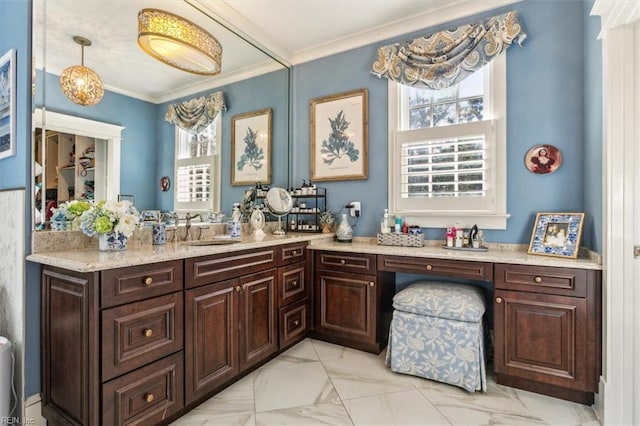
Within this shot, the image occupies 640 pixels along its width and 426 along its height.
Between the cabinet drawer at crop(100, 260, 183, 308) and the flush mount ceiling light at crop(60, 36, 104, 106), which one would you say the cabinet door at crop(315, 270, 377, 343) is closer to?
the cabinet drawer at crop(100, 260, 183, 308)

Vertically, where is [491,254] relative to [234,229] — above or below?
below

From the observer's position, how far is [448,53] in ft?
8.66

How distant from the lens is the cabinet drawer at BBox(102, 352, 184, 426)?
1.48 meters

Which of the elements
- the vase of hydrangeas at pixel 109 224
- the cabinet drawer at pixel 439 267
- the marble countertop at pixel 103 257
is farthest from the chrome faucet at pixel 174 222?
the cabinet drawer at pixel 439 267

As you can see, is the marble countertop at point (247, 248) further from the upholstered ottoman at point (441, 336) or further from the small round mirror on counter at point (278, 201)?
the small round mirror on counter at point (278, 201)

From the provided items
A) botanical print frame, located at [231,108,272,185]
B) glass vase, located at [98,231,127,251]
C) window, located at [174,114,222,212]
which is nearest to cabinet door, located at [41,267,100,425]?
glass vase, located at [98,231,127,251]

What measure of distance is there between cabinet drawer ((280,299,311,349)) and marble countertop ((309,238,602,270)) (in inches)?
20.8

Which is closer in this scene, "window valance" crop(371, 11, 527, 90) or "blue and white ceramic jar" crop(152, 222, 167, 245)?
"blue and white ceramic jar" crop(152, 222, 167, 245)

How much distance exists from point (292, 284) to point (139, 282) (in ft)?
4.24

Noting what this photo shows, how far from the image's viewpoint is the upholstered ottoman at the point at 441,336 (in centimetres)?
208

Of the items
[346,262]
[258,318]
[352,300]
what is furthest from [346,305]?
[258,318]

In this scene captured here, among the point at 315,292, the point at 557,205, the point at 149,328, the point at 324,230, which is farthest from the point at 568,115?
the point at 149,328

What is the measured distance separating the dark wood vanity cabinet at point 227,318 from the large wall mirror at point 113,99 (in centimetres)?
76

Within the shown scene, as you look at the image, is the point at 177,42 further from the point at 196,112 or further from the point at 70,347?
the point at 70,347
